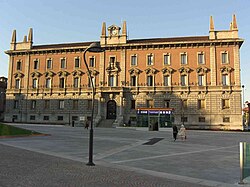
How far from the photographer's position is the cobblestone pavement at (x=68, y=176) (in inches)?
284

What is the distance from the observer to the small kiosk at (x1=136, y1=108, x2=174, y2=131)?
128 feet

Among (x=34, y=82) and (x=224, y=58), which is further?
(x=34, y=82)

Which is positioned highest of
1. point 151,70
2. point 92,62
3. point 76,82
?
point 92,62

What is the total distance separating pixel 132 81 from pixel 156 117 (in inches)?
412

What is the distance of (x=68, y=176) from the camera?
809cm

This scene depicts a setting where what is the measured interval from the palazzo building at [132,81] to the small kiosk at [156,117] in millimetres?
392

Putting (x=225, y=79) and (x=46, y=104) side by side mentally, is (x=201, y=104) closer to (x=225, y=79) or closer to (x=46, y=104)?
(x=225, y=79)

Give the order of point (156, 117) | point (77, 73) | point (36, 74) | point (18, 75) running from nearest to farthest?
point (156, 117) < point (77, 73) < point (36, 74) < point (18, 75)

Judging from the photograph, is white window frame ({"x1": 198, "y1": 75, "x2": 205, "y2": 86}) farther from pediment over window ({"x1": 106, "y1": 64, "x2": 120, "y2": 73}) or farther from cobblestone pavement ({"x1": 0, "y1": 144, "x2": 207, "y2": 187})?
cobblestone pavement ({"x1": 0, "y1": 144, "x2": 207, "y2": 187})

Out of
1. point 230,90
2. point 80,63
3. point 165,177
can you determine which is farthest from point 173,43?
point 165,177

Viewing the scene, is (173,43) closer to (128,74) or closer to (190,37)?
(190,37)

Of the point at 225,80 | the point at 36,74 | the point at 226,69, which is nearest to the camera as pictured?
the point at 226,69

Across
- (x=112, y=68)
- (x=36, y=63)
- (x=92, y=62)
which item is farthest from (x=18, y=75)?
(x=112, y=68)

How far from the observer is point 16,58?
53.6 meters
